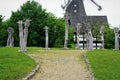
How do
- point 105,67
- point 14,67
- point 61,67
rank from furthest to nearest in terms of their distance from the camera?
point 61,67, point 105,67, point 14,67

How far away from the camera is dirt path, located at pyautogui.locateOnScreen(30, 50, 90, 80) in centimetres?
2494

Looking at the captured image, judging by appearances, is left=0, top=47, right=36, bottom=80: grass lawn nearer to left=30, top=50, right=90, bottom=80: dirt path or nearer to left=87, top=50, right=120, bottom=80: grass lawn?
left=30, top=50, right=90, bottom=80: dirt path

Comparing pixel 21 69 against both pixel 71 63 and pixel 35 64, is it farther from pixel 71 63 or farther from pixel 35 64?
pixel 71 63

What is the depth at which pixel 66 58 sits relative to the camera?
114 feet

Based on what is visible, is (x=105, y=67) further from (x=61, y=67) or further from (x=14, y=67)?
(x=14, y=67)

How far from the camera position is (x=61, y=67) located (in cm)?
2925

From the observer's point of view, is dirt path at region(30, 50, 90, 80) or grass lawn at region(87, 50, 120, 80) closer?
grass lawn at region(87, 50, 120, 80)

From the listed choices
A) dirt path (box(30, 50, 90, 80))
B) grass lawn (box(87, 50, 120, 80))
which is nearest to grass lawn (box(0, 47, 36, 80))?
dirt path (box(30, 50, 90, 80))

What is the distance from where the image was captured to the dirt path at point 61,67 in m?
24.9

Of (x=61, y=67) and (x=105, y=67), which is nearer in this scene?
(x=105, y=67)

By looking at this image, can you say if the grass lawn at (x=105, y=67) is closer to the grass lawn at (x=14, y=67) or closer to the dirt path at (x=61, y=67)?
the dirt path at (x=61, y=67)

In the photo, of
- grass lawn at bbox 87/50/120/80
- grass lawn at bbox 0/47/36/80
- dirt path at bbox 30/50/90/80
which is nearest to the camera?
grass lawn at bbox 0/47/36/80

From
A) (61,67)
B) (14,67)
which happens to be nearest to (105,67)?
(61,67)

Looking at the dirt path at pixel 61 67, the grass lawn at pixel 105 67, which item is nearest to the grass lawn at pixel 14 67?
the dirt path at pixel 61 67
